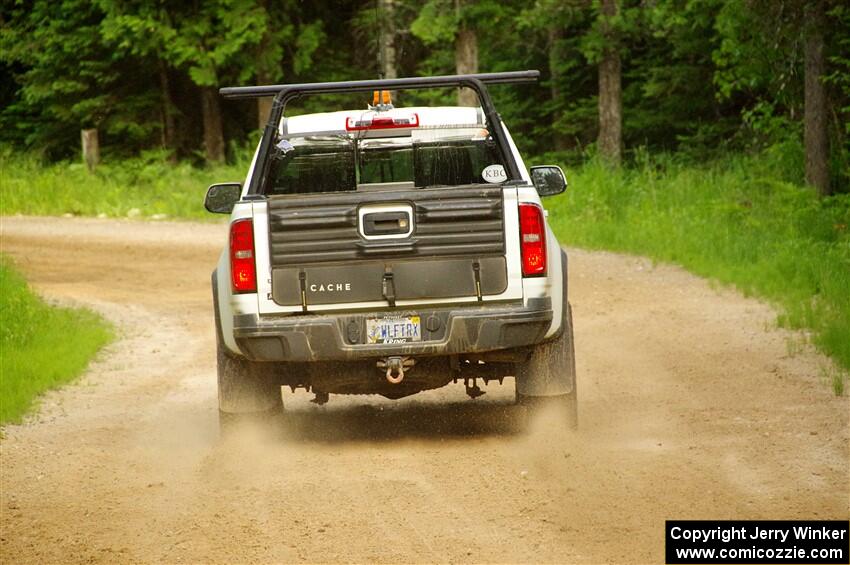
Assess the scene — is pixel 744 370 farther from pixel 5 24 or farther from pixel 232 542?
pixel 5 24

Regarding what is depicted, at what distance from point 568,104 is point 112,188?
939 centimetres

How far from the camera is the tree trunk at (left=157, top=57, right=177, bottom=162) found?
33312mm

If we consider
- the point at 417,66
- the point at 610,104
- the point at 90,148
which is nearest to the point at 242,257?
the point at 610,104

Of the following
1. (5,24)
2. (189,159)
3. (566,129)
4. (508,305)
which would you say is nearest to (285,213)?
(508,305)

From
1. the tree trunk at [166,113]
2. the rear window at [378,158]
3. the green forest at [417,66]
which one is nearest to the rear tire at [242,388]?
the rear window at [378,158]

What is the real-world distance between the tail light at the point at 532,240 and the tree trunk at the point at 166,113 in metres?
26.3

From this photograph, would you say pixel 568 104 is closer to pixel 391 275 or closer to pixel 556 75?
pixel 556 75

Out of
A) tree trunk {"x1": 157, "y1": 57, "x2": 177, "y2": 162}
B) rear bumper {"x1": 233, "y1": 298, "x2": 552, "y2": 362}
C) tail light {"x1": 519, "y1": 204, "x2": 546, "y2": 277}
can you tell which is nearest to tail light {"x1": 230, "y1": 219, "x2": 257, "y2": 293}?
rear bumper {"x1": 233, "y1": 298, "x2": 552, "y2": 362}

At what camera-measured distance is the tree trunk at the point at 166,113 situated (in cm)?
3331

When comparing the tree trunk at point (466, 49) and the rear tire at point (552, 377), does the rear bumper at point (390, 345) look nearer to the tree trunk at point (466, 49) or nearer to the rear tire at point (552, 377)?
the rear tire at point (552, 377)

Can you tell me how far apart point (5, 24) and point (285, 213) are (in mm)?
30180

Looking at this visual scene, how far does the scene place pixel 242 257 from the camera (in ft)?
25.0

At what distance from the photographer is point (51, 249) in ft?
66.8

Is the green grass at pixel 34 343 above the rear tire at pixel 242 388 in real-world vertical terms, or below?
Answer: below
